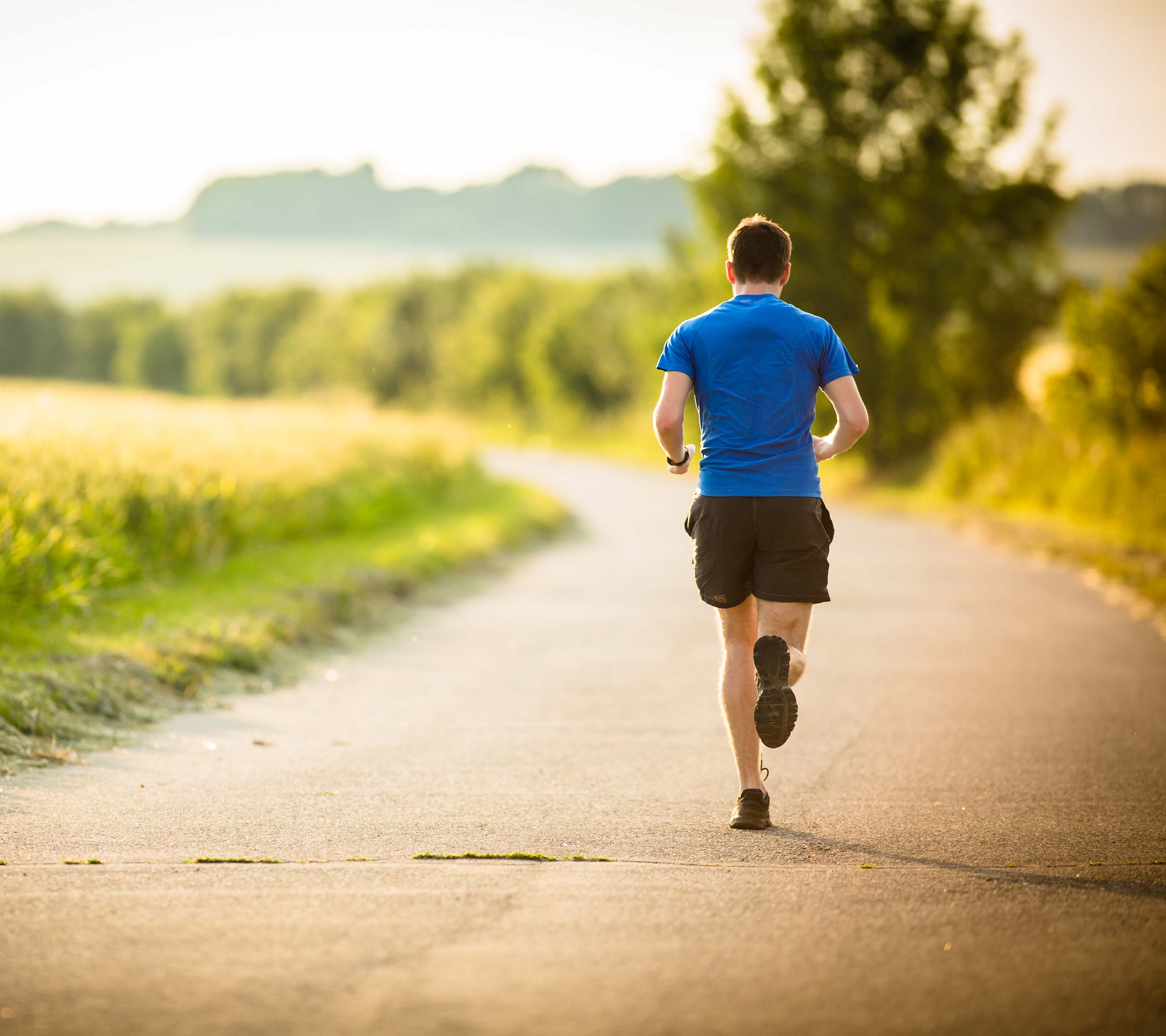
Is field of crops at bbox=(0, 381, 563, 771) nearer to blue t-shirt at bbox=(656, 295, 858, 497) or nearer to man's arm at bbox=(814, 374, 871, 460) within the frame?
blue t-shirt at bbox=(656, 295, 858, 497)

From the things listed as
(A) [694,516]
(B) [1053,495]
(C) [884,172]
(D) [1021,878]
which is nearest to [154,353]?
(C) [884,172]

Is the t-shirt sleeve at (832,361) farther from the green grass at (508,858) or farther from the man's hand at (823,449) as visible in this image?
the green grass at (508,858)

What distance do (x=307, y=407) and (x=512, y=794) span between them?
2614 centimetres

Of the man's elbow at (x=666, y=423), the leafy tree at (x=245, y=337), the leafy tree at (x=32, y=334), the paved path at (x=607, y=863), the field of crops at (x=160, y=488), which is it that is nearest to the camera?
the paved path at (x=607, y=863)

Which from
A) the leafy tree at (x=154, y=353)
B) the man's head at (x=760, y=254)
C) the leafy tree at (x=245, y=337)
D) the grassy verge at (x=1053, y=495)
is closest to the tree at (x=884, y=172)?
the grassy verge at (x=1053, y=495)

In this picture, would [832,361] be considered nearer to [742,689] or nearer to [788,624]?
[788,624]

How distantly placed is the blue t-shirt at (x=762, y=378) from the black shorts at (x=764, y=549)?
5 centimetres

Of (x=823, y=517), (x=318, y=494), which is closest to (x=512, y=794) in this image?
(x=823, y=517)

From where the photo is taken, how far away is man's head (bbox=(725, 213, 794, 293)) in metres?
5.14

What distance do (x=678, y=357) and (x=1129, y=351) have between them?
15994 millimetres

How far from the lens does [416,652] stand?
961cm

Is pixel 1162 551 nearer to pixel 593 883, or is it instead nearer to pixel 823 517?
pixel 823 517

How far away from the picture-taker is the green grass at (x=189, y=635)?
6.54m

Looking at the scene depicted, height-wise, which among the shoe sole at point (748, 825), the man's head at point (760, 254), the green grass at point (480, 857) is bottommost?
the green grass at point (480, 857)
